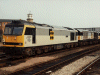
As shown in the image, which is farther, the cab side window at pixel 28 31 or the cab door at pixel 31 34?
the cab door at pixel 31 34

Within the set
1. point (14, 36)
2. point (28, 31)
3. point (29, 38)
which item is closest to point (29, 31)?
point (28, 31)

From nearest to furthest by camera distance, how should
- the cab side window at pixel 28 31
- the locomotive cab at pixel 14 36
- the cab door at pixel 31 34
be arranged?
the locomotive cab at pixel 14 36
the cab side window at pixel 28 31
the cab door at pixel 31 34

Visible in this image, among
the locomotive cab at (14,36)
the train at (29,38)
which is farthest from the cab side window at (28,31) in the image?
the locomotive cab at (14,36)

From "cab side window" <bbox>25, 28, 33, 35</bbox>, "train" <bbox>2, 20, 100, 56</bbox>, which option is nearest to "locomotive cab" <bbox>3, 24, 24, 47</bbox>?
"train" <bbox>2, 20, 100, 56</bbox>

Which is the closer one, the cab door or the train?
the train

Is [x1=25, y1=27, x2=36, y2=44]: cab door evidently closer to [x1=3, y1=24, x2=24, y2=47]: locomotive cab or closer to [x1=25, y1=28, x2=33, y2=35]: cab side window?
[x1=25, y1=28, x2=33, y2=35]: cab side window

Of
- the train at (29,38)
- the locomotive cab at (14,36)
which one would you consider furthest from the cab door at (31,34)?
the locomotive cab at (14,36)

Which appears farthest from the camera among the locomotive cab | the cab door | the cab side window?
the cab door

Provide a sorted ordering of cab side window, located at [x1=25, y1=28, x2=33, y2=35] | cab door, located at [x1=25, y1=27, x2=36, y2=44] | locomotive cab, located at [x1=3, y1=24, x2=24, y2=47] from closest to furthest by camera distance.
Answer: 1. locomotive cab, located at [x1=3, y1=24, x2=24, y2=47]
2. cab side window, located at [x1=25, y1=28, x2=33, y2=35]
3. cab door, located at [x1=25, y1=27, x2=36, y2=44]

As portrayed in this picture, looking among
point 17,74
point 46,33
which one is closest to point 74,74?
point 17,74

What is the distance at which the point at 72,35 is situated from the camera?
2259 centimetres

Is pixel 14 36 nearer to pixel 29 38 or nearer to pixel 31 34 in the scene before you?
pixel 29 38

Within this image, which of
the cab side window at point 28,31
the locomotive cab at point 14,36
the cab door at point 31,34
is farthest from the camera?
the cab door at point 31,34

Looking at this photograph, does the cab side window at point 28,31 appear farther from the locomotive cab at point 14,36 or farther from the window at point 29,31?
the locomotive cab at point 14,36
